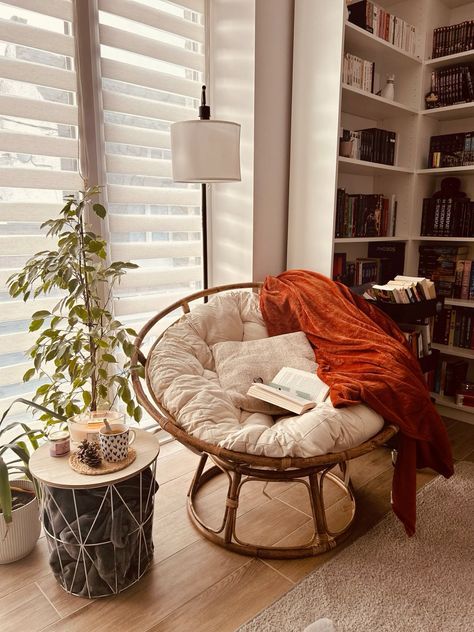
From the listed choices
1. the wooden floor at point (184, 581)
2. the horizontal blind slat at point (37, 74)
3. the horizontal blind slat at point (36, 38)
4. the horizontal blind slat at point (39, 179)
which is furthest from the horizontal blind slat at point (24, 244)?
the wooden floor at point (184, 581)

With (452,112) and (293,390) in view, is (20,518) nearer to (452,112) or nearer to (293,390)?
(293,390)

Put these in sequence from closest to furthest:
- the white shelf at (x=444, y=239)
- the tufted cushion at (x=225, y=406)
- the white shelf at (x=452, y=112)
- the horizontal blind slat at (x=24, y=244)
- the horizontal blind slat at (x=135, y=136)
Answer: the tufted cushion at (x=225, y=406)
the horizontal blind slat at (x=24, y=244)
the horizontal blind slat at (x=135, y=136)
the white shelf at (x=452, y=112)
the white shelf at (x=444, y=239)

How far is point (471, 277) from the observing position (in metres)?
2.63

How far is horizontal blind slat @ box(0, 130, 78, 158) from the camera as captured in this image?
172 cm

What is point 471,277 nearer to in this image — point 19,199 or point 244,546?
point 244,546

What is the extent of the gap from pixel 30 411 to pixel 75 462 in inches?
27.5

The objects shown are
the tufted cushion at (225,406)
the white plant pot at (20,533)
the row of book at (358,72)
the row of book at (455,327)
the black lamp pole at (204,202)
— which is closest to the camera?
the tufted cushion at (225,406)

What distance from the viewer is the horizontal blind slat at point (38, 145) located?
1725mm

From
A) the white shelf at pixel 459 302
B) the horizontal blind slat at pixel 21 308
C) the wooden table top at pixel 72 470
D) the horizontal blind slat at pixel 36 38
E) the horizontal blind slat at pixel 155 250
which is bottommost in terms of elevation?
the wooden table top at pixel 72 470

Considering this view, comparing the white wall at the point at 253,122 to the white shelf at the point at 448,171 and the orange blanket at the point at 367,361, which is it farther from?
the white shelf at the point at 448,171

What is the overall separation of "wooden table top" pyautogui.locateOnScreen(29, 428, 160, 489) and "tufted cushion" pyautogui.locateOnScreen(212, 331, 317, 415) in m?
0.40

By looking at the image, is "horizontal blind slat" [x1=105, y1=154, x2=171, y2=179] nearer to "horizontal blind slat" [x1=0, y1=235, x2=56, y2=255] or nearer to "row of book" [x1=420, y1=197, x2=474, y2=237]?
"horizontal blind slat" [x1=0, y1=235, x2=56, y2=255]

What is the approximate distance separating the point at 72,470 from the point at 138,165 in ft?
4.49

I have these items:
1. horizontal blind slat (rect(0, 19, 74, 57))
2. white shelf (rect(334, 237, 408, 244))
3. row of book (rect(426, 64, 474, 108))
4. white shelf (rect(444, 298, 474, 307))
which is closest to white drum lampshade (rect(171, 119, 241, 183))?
horizontal blind slat (rect(0, 19, 74, 57))
